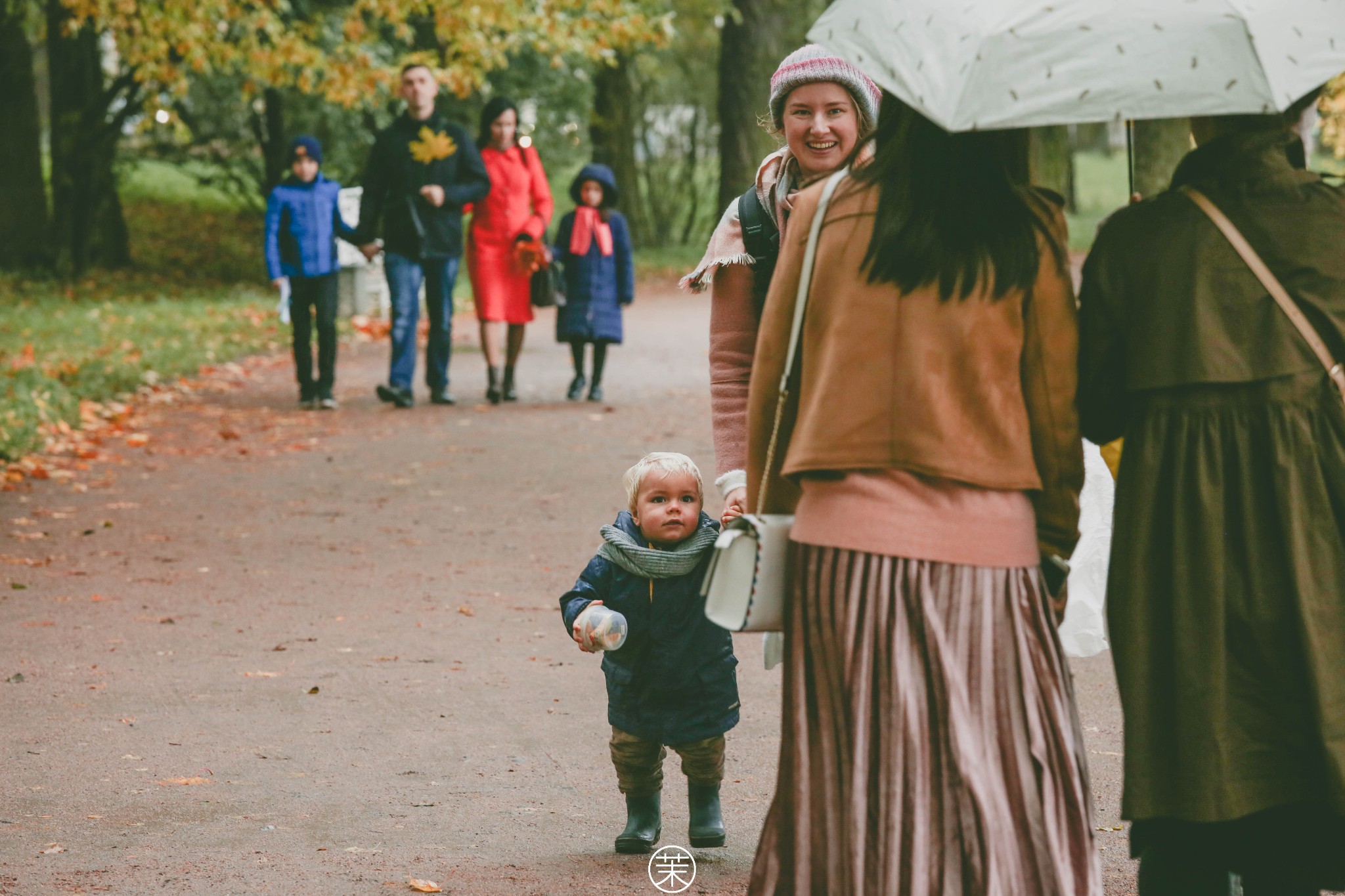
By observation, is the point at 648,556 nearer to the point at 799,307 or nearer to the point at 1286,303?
the point at 799,307

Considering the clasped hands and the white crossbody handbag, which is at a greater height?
the clasped hands

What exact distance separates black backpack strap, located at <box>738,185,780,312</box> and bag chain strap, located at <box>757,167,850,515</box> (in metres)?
0.82

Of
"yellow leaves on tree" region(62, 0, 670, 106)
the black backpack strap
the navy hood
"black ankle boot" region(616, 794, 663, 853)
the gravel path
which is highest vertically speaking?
"yellow leaves on tree" region(62, 0, 670, 106)

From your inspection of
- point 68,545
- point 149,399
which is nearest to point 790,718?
point 68,545

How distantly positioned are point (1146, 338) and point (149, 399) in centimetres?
1218

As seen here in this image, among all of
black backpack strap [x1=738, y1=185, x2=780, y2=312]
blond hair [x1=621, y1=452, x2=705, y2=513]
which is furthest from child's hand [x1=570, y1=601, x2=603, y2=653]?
black backpack strap [x1=738, y1=185, x2=780, y2=312]

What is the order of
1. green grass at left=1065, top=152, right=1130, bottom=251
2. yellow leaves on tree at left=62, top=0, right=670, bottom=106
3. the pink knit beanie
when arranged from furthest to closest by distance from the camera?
green grass at left=1065, top=152, right=1130, bottom=251 < yellow leaves on tree at left=62, top=0, right=670, bottom=106 < the pink knit beanie

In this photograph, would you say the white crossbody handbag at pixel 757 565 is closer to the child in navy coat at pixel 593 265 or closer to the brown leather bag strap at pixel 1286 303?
the brown leather bag strap at pixel 1286 303

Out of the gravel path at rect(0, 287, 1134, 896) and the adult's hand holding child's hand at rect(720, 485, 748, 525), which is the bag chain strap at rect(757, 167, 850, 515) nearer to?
the adult's hand holding child's hand at rect(720, 485, 748, 525)

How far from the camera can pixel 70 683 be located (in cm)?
595

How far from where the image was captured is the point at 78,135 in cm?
2294

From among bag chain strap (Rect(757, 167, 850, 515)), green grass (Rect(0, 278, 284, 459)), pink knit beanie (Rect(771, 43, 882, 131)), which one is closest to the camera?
bag chain strap (Rect(757, 167, 850, 515))

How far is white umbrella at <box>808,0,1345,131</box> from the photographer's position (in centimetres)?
264

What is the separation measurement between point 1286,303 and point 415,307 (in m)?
10.2
